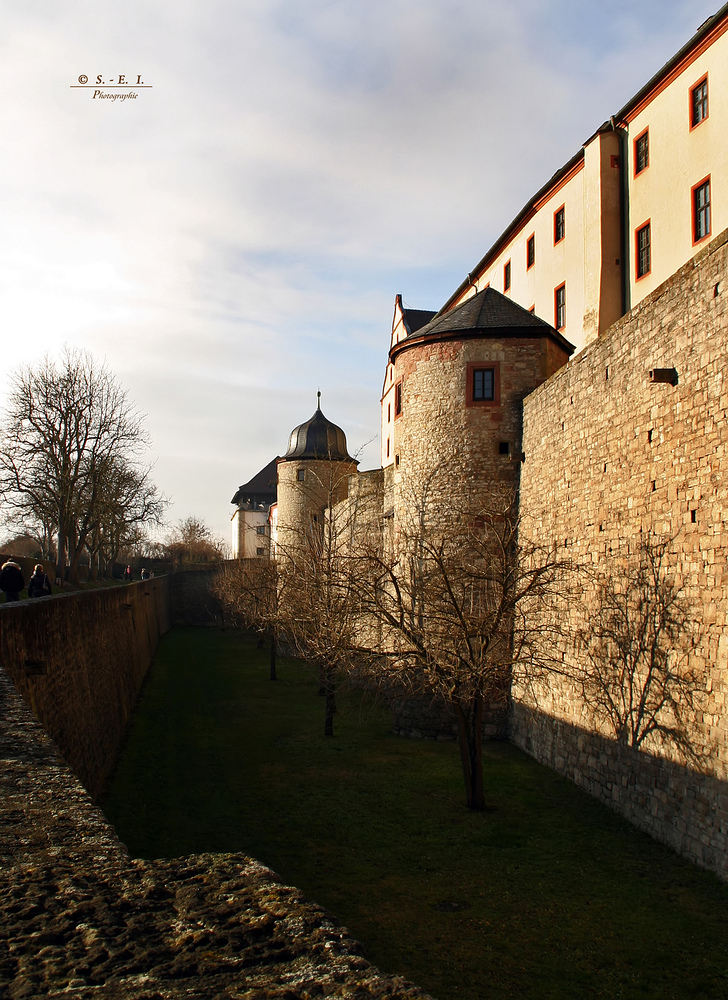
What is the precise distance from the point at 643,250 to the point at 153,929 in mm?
24288

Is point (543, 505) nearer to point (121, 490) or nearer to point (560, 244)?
point (560, 244)

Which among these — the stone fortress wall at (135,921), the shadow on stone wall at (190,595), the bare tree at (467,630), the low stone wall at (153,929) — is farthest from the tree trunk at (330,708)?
the shadow on stone wall at (190,595)

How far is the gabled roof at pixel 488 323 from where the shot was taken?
17750 millimetres

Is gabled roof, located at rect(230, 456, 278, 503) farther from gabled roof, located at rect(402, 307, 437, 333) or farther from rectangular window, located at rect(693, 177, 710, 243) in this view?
rectangular window, located at rect(693, 177, 710, 243)

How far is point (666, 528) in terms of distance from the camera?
1056 centimetres

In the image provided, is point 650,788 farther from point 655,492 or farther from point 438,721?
point 438,721

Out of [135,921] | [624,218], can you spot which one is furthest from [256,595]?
[135,921]

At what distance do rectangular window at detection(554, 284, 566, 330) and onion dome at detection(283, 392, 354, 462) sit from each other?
15185mm

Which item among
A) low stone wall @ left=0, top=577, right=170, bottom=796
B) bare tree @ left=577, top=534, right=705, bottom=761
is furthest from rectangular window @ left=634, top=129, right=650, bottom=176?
low stone wall @ left=0, top=577, right=170, bottom=796

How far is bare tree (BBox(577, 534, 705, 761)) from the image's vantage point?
9.92 meters

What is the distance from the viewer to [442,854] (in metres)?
10.2

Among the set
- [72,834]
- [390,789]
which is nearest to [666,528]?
[390,789]

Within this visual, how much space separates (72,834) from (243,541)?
248 feet

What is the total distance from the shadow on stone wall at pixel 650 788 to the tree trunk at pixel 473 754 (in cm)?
184
